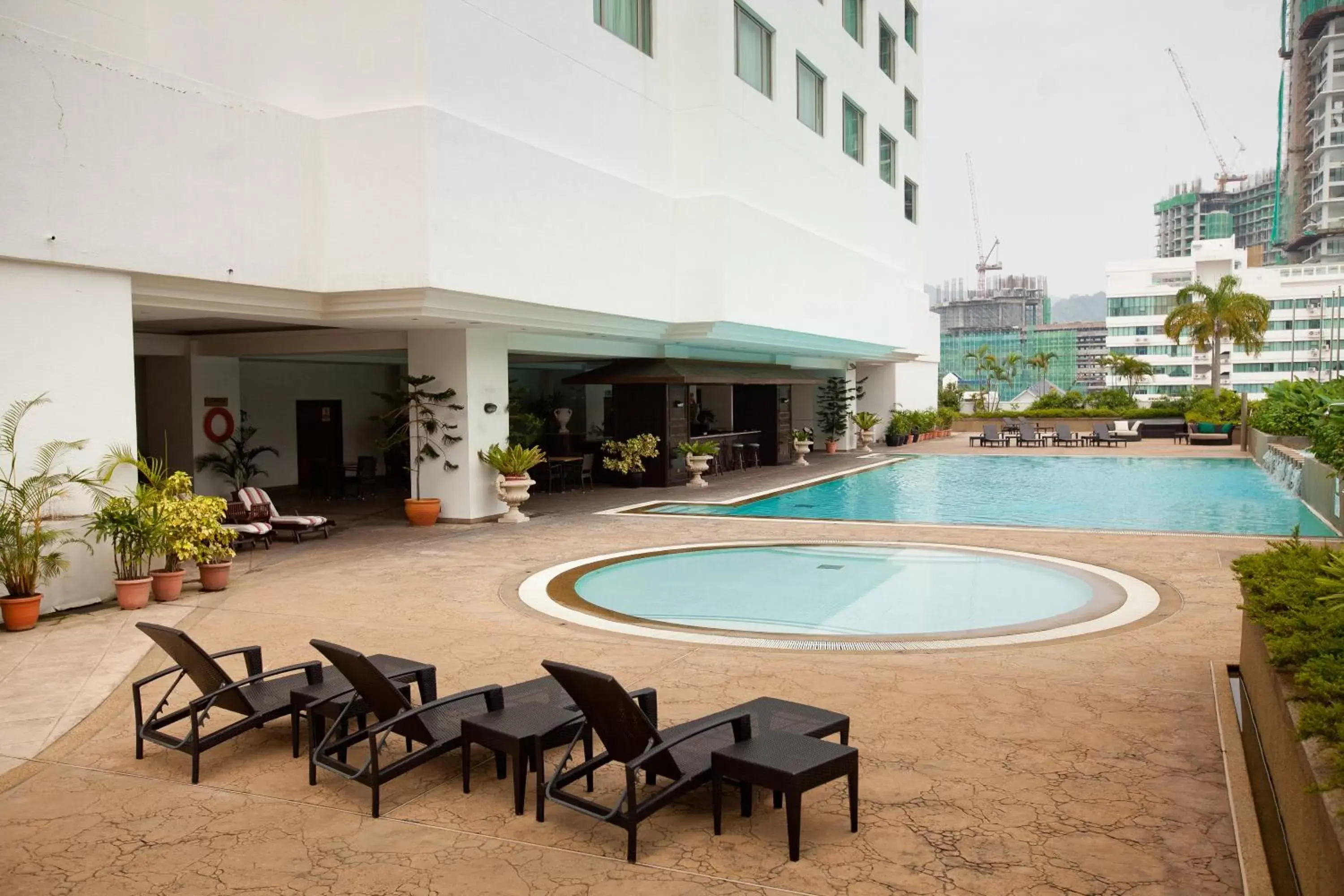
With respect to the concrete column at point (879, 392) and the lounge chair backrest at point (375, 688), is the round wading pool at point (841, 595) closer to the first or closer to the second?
the lounge chair backrest at point (375, 688)

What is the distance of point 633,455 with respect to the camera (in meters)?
22.4

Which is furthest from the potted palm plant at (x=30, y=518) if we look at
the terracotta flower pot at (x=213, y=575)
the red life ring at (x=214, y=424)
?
the red life ring at (x=214, y=424)

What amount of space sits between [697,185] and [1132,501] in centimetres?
1017

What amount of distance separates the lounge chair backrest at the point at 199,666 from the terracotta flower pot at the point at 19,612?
4.57 metres

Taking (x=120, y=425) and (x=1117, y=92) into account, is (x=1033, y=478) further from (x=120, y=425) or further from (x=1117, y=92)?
(x=1117, y=92)

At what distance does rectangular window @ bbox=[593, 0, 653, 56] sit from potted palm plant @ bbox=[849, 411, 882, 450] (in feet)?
61.9

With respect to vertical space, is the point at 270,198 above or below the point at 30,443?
above

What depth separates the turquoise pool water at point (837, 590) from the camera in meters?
10.3

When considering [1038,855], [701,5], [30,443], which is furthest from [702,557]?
[701,5]

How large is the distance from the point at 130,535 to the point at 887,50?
2758cm

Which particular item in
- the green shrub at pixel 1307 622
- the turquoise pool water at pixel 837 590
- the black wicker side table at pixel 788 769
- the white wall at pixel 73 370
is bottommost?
the turquoise pool water at pixel 837 590

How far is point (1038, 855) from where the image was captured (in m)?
4.37

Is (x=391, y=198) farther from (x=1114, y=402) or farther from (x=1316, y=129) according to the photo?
(x=1316, y=129)

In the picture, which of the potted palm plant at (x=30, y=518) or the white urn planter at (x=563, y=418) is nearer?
the potted palm plant at (x=30, y=518)
